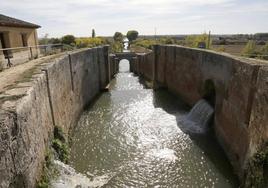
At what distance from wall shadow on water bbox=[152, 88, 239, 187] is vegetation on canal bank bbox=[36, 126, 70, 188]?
5798 mm

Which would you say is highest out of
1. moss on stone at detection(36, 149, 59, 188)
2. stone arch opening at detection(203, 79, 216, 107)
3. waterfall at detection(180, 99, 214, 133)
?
stone arch opening at detection(203, 79, 216, 107)

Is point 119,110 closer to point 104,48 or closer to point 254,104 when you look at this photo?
point 254,104

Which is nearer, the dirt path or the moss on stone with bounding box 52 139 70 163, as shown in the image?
the dirt path

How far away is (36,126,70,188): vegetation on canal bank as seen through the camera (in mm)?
5952

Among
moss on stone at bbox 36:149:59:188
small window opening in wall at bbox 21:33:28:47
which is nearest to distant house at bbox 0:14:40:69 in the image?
small window opening in wall at bbox 21:33:28:47

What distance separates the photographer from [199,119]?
39.4ft

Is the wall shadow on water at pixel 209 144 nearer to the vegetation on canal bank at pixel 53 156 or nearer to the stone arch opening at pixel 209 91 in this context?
the stone arch opening at pixel 209 91

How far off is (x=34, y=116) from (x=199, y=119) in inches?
347

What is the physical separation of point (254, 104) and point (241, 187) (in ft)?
8.86

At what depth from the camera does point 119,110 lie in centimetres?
1488

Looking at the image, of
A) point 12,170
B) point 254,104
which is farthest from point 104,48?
point 12,170

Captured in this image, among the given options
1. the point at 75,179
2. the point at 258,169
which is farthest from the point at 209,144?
the point at 75,179

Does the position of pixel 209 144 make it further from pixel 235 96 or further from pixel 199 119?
pixel 235 96

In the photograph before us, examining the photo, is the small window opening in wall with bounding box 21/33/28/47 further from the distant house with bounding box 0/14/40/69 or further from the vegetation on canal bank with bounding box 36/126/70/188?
the vegetation on canal bank with bounding box 36/126/70/188
